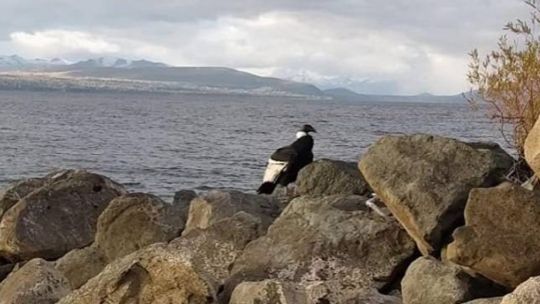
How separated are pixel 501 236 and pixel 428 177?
1439mm

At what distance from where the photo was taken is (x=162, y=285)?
8734mm

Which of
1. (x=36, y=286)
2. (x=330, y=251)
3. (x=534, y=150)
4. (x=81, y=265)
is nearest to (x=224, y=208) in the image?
(x=81, y=265)

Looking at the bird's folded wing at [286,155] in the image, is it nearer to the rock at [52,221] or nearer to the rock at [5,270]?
the rock at [52,221]

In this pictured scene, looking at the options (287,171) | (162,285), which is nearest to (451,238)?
(162,285)

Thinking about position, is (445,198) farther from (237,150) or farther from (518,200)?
(237,150)

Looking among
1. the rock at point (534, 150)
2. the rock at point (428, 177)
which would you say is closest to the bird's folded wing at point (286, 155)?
the rock at point (428, 177)

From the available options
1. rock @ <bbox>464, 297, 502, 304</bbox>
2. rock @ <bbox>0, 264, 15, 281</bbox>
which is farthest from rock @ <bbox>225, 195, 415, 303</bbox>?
rock @ <bbox>0, 264, 15, 281</bbox>

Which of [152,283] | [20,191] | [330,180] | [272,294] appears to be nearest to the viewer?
[272,294]

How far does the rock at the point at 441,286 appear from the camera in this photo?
8.80 m

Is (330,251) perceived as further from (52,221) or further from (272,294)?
(52,221)

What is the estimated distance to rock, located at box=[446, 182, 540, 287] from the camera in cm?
849

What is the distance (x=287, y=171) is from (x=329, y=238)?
8.07 meters

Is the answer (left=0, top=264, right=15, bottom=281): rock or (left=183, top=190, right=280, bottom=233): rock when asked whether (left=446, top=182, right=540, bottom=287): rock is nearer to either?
(left=183, top=190, right=280, bottom=233): rock

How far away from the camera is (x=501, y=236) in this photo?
28.2 feet
